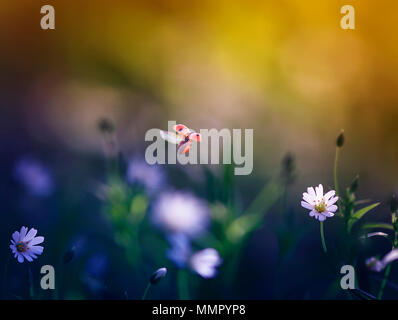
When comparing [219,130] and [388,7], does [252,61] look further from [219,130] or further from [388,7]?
[388,7]

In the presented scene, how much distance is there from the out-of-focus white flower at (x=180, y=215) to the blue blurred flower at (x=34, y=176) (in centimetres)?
32

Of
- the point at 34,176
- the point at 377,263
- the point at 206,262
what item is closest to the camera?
the point at 377,263

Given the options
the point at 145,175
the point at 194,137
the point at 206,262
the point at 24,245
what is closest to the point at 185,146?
the point at 194,137

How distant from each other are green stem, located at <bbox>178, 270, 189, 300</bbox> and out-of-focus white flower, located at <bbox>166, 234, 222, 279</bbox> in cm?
3

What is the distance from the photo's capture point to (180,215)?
96 cm

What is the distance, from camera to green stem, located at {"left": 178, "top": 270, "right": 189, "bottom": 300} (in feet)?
2.70

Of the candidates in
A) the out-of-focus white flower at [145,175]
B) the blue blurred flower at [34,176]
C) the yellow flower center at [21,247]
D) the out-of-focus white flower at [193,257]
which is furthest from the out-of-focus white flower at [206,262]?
the blue blurred flower at [34,176]

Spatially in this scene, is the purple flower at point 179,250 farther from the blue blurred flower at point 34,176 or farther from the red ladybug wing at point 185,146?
the blue blurred flower at point 34,176

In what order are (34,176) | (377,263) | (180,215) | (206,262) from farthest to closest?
(34,176) → (180,215) → (206,262) → (377,263)

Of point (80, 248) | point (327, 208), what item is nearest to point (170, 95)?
point (80, 248)

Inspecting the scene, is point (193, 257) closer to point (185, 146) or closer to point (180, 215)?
point (180, 215)

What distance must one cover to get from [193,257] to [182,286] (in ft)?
0.20

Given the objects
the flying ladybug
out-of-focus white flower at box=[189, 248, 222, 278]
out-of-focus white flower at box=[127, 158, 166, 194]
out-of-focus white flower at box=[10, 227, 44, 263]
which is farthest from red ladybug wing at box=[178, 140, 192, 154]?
out-of-focus white flower at box=[10, 227, 44, 263]

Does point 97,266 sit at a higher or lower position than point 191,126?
lower
